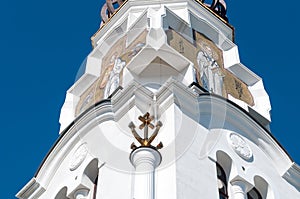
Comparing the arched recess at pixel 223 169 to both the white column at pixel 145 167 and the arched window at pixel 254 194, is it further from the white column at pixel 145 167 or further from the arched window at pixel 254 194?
the white column at pixel 145 167

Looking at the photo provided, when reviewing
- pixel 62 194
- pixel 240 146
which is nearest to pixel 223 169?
pixel 240 146

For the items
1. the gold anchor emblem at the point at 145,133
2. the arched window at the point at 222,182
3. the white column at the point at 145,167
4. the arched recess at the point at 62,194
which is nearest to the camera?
the white column at the point at 145,167

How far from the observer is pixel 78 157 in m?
20.0

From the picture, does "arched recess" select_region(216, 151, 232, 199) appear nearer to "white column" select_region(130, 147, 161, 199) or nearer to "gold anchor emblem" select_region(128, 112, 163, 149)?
"gold anchor emblem" select_region(128, 112, 163, 149)

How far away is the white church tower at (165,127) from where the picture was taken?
17703 millimetres

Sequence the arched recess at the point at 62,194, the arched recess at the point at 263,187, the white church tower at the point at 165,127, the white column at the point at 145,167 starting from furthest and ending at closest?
the arched recess at the point at 62,194 < the arched recess at the point at 263,187 < the white church tower at the point at 165,127 < the white column at the point at 145,167

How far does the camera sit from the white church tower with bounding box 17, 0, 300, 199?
58.1 ft

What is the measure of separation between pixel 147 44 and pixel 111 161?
3482 mm

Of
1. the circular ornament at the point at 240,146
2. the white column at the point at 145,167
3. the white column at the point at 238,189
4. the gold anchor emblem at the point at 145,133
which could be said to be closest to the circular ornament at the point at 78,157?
the gold anchor emblem at the point at 145,133

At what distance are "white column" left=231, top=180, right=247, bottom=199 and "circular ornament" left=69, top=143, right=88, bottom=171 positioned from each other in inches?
127

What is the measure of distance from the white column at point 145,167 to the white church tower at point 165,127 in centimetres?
2

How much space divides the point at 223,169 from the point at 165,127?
1.71m

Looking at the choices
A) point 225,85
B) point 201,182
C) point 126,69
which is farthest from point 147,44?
point 201,182

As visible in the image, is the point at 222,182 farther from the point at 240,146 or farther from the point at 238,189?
the point at 240,146
